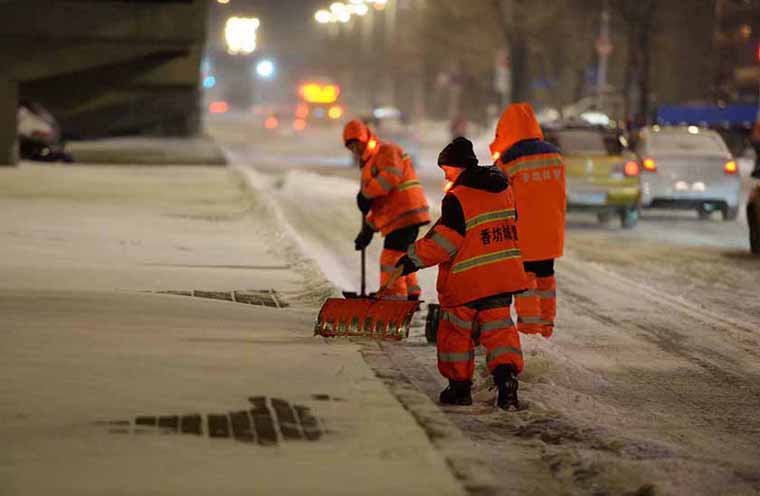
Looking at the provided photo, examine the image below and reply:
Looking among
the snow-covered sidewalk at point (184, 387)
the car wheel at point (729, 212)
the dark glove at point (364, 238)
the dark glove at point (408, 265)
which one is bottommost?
the snow-covered sidewalk at point (184, 387)

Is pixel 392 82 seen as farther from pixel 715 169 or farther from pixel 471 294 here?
pixel 471 294

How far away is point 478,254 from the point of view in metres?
8.49

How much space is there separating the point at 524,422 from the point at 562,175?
2611 millimetres

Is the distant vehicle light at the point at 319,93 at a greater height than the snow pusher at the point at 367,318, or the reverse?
the distant vehicle light at the point at 319,93

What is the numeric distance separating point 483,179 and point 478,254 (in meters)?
0.44

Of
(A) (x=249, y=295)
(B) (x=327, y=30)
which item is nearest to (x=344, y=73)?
(B) (x=327, y=30)

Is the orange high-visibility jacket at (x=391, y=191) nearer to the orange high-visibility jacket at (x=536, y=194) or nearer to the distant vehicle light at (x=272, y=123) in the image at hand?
the orange high-visibility jacket at (x=536, y=194)

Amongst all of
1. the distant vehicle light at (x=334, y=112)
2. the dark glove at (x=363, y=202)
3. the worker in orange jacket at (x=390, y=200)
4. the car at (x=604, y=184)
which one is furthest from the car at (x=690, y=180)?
the distant vehicle light at (x=334, y=112)

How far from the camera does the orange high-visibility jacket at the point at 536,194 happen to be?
10.3 m

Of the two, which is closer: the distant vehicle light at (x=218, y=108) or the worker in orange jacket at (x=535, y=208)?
the worker in orange jacket at (x=535, y=208)

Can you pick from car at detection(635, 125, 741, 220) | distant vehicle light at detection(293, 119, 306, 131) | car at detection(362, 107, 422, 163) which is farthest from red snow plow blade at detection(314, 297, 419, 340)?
distant vehicle light at detection(293, 119, 306, 131)

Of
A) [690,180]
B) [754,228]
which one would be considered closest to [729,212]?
[690,180]

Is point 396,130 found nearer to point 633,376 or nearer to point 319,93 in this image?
point 633,376

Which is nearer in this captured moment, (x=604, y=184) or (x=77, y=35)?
(x=604, y=184)
